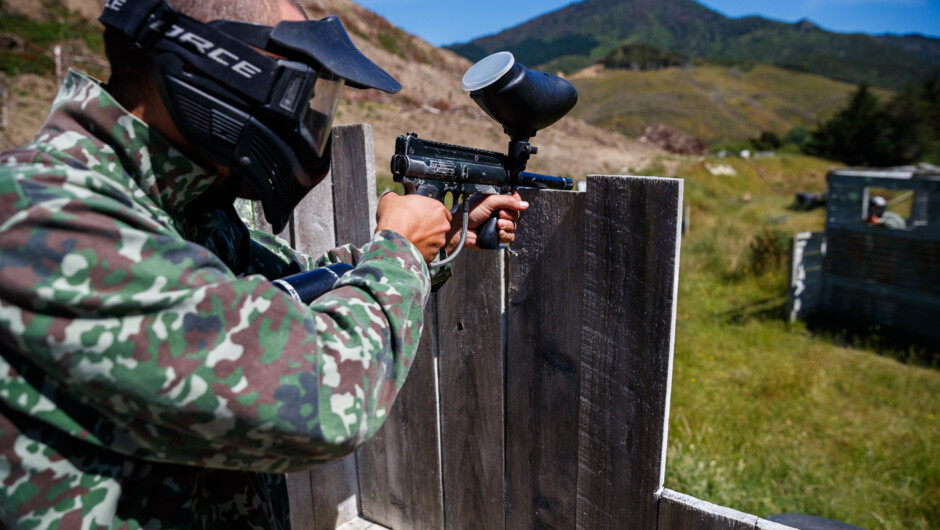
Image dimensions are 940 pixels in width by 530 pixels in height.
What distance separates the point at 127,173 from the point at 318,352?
53 centimetres

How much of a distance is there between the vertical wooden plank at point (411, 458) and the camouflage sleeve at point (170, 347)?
4.08 feet

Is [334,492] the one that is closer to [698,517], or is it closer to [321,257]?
[321,257]

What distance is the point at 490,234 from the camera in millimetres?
2057

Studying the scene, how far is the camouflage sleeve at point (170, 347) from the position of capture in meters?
0.92

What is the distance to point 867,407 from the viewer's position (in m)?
6.54

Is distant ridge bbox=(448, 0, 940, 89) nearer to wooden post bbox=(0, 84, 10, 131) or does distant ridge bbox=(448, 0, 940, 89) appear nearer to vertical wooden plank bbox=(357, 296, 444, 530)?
wooden post bbox=(0, 84, 10, 131)

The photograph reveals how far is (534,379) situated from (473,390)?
0.99ft

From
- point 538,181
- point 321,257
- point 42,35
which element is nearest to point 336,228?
point 321,257

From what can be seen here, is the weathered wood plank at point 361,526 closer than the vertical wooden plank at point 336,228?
No

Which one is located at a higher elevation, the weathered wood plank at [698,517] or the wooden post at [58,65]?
the wooden post at [58,65]

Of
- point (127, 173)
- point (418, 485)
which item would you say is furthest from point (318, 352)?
point (418, 485)

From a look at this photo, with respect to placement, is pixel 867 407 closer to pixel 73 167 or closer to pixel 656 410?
pixel 656 410

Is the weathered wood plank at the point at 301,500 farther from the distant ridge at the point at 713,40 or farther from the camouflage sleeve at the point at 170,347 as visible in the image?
the distant ridge at the point at 713,40

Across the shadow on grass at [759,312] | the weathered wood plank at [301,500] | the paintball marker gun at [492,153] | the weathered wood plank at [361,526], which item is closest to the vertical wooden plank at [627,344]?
the paintball marker gun at [492,153]
